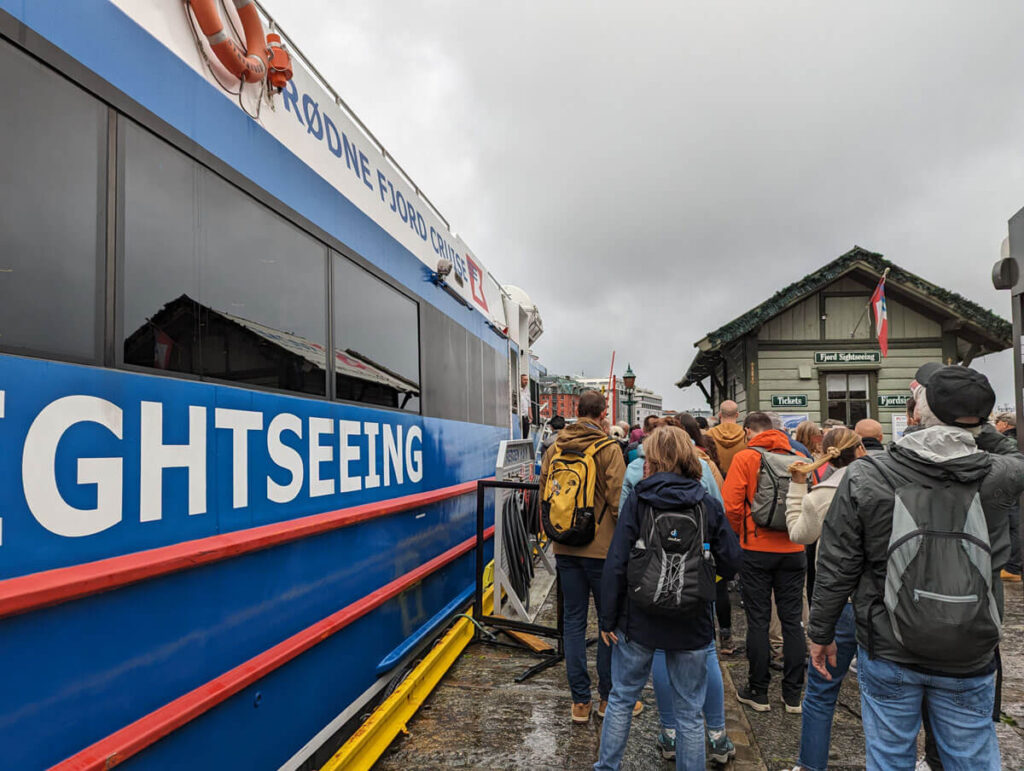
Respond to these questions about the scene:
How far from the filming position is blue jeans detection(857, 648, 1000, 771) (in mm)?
1985

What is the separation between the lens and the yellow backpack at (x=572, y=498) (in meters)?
3.54

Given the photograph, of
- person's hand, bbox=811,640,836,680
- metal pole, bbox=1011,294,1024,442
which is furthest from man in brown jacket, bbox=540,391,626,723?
metal pole, bbox=1011,294,1024,442

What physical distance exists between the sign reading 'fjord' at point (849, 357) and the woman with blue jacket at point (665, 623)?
36.2ft

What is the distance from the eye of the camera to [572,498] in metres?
3.59

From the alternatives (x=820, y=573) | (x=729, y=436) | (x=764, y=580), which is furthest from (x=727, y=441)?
(x=820, y=573)

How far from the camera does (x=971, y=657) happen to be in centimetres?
195

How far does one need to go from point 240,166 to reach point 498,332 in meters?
4.88

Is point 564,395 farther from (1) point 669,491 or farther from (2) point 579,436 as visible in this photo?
(1) point 669,491

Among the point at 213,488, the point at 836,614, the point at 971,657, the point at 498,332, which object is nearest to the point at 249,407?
the point at 213,488

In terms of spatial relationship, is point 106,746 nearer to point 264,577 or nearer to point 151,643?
point 151,643

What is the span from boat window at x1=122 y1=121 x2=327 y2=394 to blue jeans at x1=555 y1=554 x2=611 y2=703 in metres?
1.75

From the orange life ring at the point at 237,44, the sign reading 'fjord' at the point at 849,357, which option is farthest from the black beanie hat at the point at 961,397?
the sign reading 'fjord' at the point at 849,357

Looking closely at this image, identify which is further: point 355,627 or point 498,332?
point 498,332

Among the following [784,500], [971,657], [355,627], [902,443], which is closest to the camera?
[971,657]
